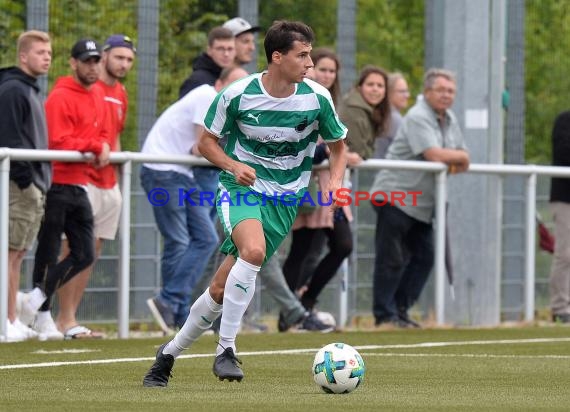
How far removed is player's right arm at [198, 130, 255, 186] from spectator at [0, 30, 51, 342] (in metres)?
Result: 3.17

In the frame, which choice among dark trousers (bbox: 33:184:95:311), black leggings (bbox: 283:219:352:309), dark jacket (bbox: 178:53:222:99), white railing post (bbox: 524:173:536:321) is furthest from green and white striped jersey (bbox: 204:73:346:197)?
white railing post (bbox: 524:173:536:321)

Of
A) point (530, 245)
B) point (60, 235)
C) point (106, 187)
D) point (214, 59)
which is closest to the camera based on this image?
point (60, 235)

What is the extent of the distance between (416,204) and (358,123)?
3.61 feet

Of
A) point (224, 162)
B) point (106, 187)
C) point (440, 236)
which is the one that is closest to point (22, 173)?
point (106, 187)

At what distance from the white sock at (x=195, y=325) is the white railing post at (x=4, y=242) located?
334 centimetres

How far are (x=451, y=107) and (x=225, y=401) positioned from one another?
838 centimetres

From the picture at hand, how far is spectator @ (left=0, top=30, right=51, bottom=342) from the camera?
1191cm

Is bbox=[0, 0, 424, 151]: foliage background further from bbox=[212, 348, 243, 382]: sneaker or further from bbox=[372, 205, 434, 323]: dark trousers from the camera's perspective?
bbox=[212, 348, 243, 382]: sneaker

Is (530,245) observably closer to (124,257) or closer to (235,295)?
(124,257)

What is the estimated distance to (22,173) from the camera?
11.9 m

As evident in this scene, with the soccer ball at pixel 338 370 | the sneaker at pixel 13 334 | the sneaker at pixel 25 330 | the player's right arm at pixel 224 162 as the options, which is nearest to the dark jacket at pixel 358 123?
the sneaker at pixel 25 330

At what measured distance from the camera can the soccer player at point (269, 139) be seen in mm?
8789

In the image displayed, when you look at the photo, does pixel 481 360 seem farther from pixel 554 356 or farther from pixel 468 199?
pixel 468 199

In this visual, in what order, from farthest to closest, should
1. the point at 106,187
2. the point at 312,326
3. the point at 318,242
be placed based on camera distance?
1. the point at 318,242
2. the point at 312,326
3. the point at 106,187
